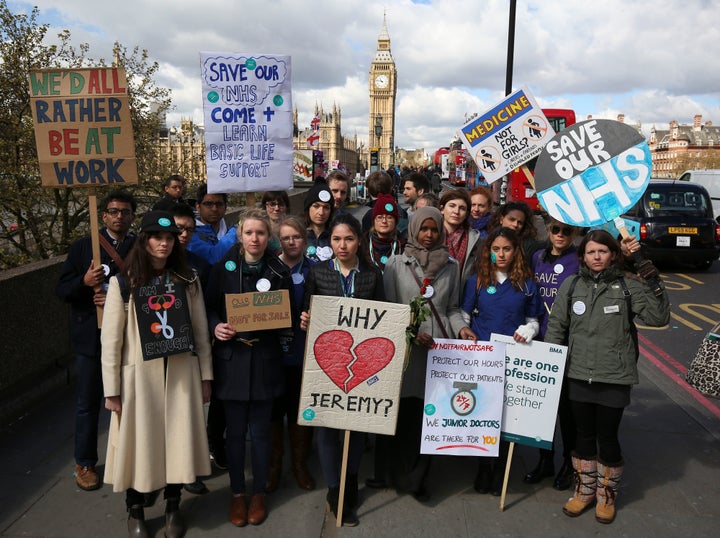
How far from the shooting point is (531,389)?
3.77 metres

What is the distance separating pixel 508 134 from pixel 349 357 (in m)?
2.98

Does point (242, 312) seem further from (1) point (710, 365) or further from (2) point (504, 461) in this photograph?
(1) point (710, 365)

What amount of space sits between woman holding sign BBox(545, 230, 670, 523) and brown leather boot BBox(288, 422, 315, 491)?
174 cm

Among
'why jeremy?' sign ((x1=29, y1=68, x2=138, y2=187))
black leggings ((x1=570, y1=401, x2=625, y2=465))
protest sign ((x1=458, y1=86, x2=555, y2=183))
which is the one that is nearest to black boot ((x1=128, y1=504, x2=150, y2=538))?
'why jeremy?' sign ((x1=29, y1=68, x2=138, y2=187))

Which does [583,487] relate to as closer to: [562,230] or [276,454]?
[562,230]

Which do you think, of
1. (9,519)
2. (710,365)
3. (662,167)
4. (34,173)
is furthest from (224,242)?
(662,167)

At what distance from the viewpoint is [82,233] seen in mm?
9391

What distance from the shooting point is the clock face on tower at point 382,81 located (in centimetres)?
14238

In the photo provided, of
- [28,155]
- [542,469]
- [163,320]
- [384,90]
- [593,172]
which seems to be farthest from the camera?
[384,90]

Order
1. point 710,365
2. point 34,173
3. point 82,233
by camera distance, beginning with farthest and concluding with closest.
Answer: point 82,233 → point 34,173 → point 710,365

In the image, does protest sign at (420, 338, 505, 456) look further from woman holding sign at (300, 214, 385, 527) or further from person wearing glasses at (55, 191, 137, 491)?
person wearing glasses at (55, 191, 137, 491)

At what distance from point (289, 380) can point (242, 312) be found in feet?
2.77

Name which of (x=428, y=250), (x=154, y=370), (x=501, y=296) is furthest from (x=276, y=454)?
(x=501, y=296)

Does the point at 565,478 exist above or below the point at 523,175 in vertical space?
below
